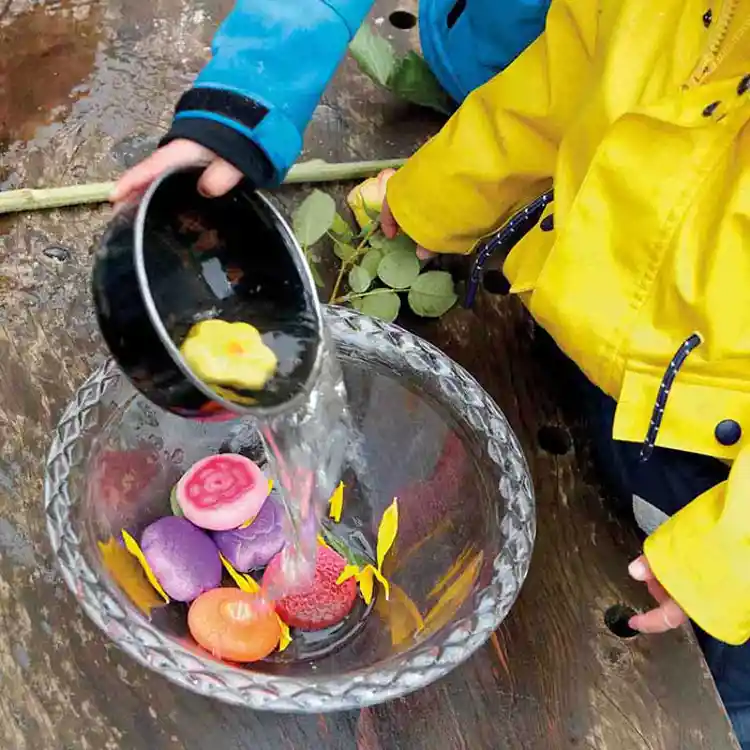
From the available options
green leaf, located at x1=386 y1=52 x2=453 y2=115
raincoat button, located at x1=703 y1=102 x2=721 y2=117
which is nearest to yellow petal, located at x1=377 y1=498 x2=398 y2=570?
raincoat button, located at x1=703 y1=102 x2=721 y2=117

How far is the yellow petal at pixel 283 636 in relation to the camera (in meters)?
0.60

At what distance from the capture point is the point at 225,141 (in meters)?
0.59

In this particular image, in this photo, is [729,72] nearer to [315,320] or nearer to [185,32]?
[315,320]

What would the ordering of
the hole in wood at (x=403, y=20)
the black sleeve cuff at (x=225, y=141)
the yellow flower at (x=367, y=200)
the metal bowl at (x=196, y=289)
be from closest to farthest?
the metal bowl at (x=196, y=289) < the black sleeve cuff at (x=225, y=141) < the yellow flower at (x=367, y=200) < the hole in wood at (x=403, y=20)

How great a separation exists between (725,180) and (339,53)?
10.8 inches

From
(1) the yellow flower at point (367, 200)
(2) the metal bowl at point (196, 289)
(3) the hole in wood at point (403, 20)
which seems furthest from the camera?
(3) the hole in wood at point (403, 20)

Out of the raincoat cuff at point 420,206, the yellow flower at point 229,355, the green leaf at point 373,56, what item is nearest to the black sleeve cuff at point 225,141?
the yellow flower at point 229,355

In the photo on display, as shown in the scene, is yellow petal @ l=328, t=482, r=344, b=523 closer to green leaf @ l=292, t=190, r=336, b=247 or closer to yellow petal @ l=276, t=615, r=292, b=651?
yellow petal @ l=276, t=615, r=292, b=651

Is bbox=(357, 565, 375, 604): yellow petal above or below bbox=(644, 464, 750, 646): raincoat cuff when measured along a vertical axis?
below

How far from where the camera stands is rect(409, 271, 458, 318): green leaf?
2.52 feet

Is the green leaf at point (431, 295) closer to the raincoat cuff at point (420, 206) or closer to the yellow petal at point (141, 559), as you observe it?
the raincoat cuff at point (420, 206)

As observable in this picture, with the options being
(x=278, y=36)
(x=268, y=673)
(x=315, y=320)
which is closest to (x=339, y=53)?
(x=278, y=36)

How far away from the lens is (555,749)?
60 centimetres

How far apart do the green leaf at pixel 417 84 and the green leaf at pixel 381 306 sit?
24cm
